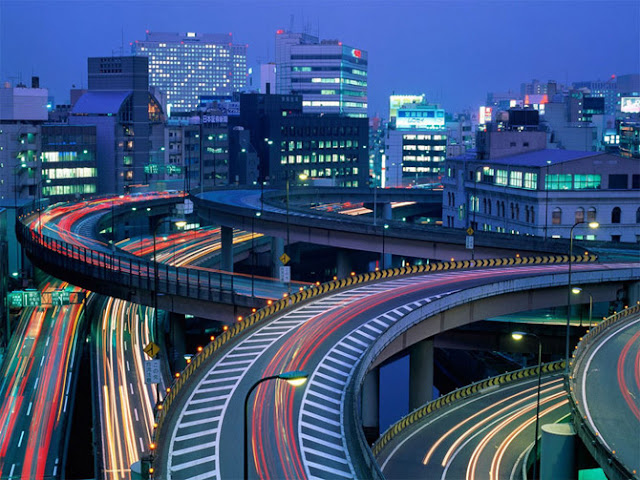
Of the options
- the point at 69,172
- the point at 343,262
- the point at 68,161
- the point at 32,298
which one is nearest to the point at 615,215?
the point at 343,262

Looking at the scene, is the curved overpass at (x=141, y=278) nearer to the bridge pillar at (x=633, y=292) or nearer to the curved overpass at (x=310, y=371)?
the curved overpass at (x=310, y=371)

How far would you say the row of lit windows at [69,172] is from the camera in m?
153

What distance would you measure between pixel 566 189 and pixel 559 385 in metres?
57.8

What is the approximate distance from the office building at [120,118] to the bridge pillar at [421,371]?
110 m

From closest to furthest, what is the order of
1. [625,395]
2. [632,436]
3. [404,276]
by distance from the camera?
[632,436]
[625,395]
[404,276]

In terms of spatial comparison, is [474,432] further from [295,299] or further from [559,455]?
[295,299]

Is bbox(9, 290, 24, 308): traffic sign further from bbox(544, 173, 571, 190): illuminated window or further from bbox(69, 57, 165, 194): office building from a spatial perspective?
bbox(69, 57, 165, 194): office building

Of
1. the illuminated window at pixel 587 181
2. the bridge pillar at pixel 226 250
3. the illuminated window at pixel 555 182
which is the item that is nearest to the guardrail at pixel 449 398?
the illuminated window at pixel 555 182

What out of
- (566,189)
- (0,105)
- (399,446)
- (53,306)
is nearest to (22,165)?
(0,105)

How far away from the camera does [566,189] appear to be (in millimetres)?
113312

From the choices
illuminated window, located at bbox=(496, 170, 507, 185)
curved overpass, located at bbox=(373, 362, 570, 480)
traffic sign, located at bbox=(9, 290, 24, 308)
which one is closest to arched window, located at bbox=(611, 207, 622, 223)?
illuminated window, located at bbox=(496, 170, 507, 185)

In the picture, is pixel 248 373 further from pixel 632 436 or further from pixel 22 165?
pixel 22 165

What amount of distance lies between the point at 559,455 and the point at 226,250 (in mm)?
75275

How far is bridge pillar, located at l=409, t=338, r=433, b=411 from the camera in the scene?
64.3m
